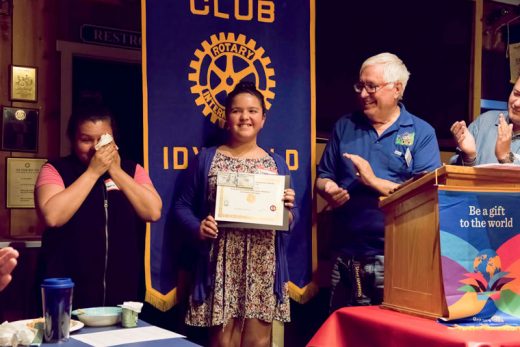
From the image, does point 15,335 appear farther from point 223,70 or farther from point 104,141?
point 223,70

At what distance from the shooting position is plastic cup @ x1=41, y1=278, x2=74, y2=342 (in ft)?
5.07

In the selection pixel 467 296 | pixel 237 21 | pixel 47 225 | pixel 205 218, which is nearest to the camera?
pixel 467 296

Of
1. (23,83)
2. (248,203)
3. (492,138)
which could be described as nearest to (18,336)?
(248,203)

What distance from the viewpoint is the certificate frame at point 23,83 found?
11.4 ft

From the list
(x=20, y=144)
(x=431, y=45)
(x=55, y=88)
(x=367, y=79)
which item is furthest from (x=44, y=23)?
(x=431, y=45)

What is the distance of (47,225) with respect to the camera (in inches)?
93.3

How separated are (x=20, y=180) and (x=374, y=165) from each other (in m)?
2.07

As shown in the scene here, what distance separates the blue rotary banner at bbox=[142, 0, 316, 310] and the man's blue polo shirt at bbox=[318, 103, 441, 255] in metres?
0.36

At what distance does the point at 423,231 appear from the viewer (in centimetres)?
170

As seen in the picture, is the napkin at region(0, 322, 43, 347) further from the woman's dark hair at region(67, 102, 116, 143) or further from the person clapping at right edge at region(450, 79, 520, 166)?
the person clapping at right edge at region(450, 79, 520, 166)

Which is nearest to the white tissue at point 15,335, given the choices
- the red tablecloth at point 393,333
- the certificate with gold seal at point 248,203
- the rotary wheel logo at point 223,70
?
the red tablecloth at point 393,333

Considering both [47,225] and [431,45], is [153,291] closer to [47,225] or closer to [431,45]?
[47,225]

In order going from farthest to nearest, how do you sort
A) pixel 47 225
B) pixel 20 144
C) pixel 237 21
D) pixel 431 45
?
pixel 431 45 → pixel 20 144 → pixel 237 21 → pixel 47 225

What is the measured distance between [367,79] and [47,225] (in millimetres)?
1556
